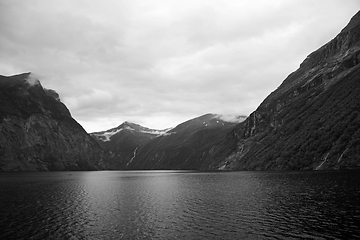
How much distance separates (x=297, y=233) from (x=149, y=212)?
27571 mm

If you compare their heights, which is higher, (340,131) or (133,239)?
(340,131)

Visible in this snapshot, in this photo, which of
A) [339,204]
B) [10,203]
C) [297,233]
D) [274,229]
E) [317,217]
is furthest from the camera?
[10,203]

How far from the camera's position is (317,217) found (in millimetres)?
40750

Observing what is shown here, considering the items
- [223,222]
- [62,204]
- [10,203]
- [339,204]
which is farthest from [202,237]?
[10,203]

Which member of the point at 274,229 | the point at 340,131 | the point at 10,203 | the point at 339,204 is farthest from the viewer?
the point at 340,131

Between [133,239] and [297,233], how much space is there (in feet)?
68.5

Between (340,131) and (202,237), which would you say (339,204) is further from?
(340,131)

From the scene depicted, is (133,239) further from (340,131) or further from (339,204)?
(340,131)

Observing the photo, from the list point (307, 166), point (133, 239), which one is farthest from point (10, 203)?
point (307, 166)

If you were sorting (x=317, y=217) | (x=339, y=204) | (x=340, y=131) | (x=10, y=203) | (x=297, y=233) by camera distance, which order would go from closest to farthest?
(x=297, y=233) < (x=317, y=217) < (x=339, y=204) < (x=10, y=203) < (x=340, y=131)

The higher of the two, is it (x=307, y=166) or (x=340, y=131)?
(x=340, y=131)

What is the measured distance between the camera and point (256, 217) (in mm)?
42969

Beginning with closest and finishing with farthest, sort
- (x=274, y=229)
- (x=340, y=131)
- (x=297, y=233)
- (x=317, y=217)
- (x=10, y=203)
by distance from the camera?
(x=297, y=233), (x=274, y=229), (x=317, y=217), (x=10, y=203), (x=340, y=131)

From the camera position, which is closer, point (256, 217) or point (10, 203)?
point (256, 217)
